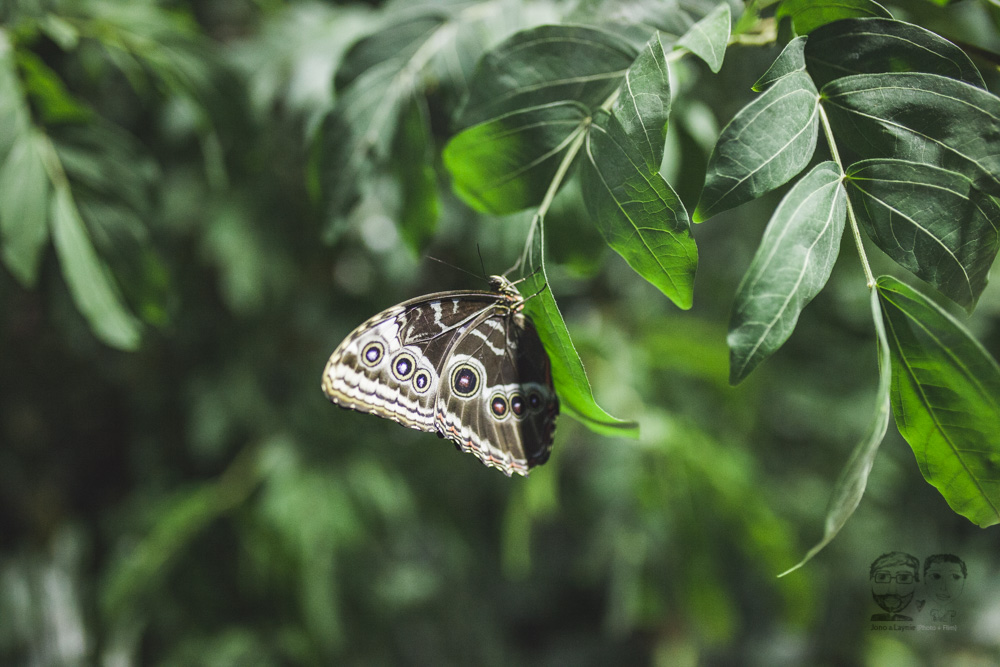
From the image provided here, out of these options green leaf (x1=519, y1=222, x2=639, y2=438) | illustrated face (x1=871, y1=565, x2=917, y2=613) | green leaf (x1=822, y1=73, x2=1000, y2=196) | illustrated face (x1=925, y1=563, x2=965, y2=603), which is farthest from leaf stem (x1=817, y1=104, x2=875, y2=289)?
illustrated face (x1=925, y1=563, x2=965, y2=603)

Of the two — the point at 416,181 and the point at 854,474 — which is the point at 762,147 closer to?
the point at 854,474

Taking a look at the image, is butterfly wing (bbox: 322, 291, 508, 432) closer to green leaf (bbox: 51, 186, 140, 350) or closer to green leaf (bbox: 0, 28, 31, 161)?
green leaf (bbox: 51, 186, 140, 350)

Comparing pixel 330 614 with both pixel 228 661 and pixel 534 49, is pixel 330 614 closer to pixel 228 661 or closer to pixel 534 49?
pixel 228 661

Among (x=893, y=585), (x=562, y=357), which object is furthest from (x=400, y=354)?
(x=893, y=585)

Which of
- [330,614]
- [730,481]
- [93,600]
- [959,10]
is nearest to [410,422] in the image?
[730,481]

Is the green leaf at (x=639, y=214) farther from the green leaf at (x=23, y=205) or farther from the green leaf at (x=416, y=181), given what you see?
the green leaf at (x=23, y=205)

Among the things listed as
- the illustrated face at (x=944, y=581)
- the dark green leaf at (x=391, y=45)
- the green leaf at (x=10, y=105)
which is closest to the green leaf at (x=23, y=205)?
the green leaf at (x=10, y=105)

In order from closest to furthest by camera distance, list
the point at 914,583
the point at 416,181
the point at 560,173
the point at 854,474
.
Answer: the point at 854,474
the point at 560,173
the point at 416,181
the point at 914,583
